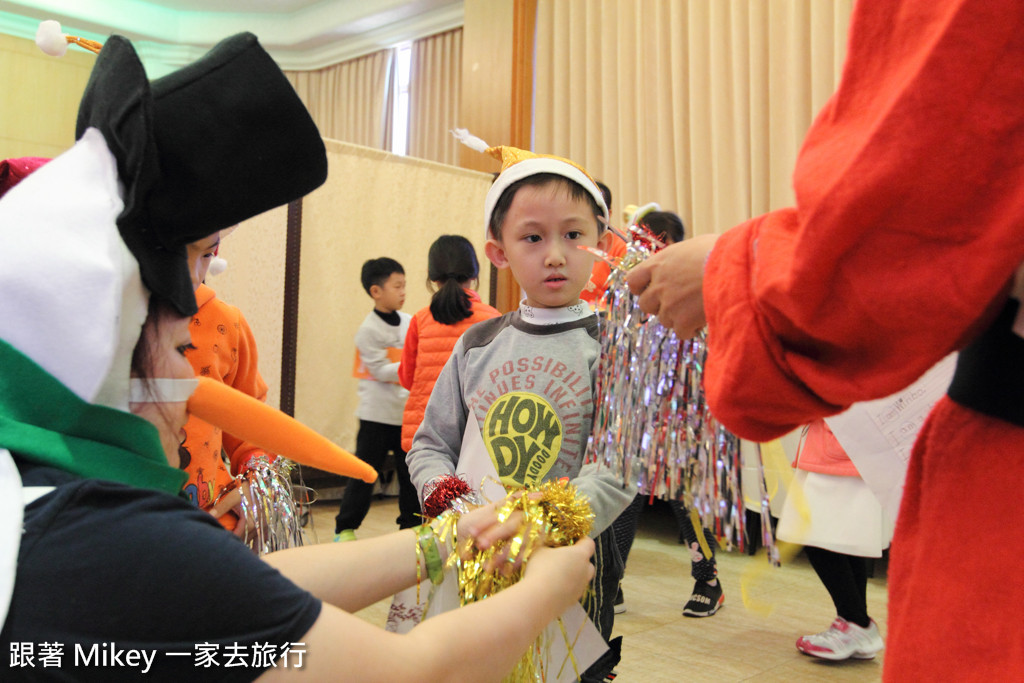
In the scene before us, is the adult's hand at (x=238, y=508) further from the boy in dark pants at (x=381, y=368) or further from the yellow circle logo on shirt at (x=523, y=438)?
the boy in dark pants at (x=381, y=368)

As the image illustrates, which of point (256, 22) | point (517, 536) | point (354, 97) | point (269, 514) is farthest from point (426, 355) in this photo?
point (256, 22)

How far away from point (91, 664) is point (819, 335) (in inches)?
24.7

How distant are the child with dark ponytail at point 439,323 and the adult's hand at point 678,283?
230 centimetres

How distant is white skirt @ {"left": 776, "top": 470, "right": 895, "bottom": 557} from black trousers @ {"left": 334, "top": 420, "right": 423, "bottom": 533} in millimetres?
1550

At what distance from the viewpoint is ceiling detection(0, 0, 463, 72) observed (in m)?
6.78

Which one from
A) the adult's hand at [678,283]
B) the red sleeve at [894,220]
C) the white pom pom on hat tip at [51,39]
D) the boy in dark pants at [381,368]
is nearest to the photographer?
the red sleeve at [894,220]

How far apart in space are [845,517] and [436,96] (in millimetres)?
5368

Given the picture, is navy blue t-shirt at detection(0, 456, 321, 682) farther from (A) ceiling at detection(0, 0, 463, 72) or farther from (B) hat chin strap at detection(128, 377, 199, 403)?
(A) ceiling at detection(0, 0, 463, 72)

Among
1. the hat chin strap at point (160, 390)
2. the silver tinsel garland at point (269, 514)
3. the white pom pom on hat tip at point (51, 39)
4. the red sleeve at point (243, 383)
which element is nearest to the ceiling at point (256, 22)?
the white pom pom on hat tip at point (51, 39)

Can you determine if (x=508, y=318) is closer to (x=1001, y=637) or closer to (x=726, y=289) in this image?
(x=726, y=289)

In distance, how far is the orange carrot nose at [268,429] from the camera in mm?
916

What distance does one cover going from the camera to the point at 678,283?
2.44ft

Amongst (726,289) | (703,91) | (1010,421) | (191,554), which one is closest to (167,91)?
(191,554)

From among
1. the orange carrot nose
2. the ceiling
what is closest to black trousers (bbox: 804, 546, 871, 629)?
the orange carrot nose
